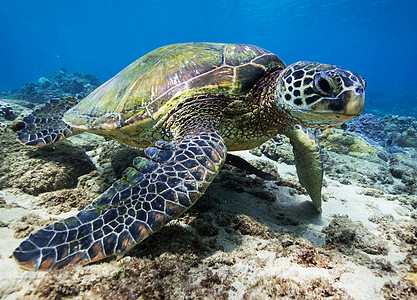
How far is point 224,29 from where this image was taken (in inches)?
3871

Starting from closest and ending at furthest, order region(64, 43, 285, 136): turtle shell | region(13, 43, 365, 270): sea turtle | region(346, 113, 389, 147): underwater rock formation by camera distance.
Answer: region(13, 43, 365, 270): sea turtle < region(64, 43, 285, 136): turtle shell < region(346, 113, 389, 147): underwater rock formation

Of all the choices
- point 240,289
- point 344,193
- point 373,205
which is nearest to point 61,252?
point 240,289

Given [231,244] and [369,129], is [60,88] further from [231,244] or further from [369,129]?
[369,129]

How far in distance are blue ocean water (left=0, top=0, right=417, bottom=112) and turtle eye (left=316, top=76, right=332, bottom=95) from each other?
38.4 meters

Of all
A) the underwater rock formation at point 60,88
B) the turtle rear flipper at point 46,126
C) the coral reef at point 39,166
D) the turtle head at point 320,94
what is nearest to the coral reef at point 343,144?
the turtle head at point 320,94

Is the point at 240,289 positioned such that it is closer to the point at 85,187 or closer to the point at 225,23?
the point at 85,187

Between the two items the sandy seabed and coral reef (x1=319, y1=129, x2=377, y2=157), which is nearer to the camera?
the sandy seabed

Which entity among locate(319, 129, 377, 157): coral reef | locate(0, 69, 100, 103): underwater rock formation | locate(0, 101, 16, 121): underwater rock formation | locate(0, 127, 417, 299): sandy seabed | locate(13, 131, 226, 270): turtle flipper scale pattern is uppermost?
locate(0, 69, 100, 103): underwater rock formation

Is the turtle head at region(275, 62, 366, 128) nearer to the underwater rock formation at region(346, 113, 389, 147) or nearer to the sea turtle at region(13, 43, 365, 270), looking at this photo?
the sea turtle at region(13, 43, 365, 270)

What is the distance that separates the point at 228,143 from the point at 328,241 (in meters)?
1.68

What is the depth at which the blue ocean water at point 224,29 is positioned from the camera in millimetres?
51625

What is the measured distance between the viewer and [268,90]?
2.63 metres

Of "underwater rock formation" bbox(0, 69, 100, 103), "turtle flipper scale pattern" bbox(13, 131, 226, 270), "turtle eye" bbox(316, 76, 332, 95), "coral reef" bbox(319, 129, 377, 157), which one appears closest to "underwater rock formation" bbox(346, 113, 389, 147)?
"coral reef" bbox(319, 129, 377, 157)

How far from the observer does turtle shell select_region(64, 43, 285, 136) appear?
2.65 meters
